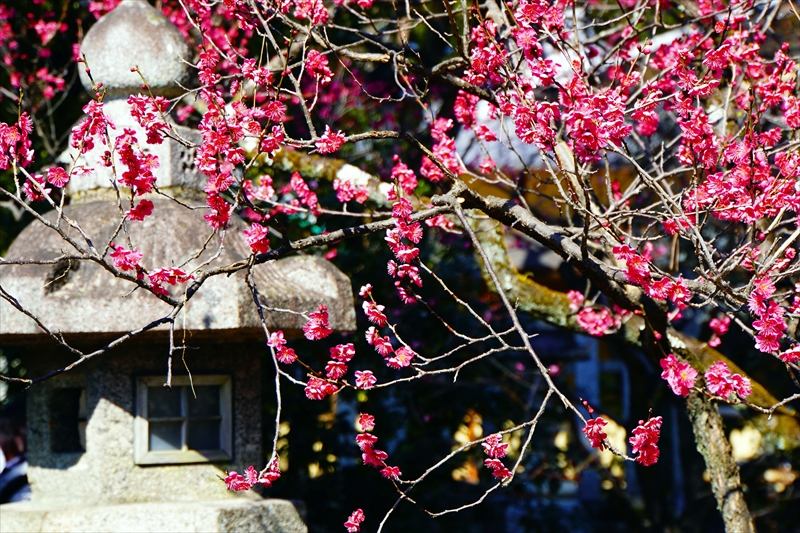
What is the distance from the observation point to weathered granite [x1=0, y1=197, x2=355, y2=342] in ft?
11.5

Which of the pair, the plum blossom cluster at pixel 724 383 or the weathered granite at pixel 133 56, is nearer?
the plum blossom cluster at pixel 724 383

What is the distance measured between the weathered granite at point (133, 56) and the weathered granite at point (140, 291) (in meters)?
0.51

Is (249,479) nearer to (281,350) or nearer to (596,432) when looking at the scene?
(281,350)

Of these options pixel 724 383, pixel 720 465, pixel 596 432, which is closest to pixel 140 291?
pixel 596 432

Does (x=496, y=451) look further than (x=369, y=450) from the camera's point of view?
No

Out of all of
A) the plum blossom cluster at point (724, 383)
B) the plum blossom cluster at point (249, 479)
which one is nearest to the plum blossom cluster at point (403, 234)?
the plum blossom cluster at point (249, 479)

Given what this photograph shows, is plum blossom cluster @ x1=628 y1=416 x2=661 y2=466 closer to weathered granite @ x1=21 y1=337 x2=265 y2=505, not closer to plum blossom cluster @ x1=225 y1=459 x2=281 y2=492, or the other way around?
plum blossom cluster @ x1=225 y1=459 x2=281 y2=492

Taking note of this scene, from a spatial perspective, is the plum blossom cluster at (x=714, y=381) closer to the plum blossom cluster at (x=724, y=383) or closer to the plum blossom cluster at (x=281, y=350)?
the plum blossom cluster at (x=724, y=383)

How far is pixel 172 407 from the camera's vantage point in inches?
160

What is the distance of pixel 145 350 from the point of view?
13.0ft

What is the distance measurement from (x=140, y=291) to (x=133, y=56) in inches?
45.1

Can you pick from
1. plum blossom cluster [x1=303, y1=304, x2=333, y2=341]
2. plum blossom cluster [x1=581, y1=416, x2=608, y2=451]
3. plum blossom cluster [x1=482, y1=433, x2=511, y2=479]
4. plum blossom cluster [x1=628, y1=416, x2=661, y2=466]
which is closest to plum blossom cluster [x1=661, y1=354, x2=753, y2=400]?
plum blossom cluster [x1=628, y1=416, x2=661, y2=466]

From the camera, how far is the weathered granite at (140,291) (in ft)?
11.5

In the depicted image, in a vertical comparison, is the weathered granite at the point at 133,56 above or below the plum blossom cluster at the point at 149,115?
above
